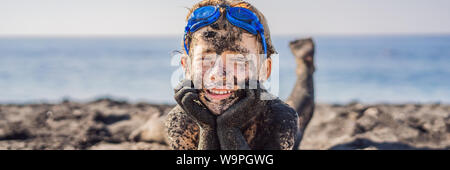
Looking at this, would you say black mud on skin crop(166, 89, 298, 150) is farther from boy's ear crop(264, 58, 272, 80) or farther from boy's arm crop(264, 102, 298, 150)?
boy's ear crop(264, 58, 272, 80)

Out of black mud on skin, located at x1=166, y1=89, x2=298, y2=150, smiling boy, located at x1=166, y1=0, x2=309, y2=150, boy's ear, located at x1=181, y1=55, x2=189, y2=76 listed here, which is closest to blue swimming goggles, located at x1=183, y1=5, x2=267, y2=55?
smiling boy, located at x1=166, y1=0, x2=309, y2=150

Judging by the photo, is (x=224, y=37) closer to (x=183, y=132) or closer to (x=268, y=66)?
(x=268, y=66)

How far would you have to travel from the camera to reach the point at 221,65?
2.12m

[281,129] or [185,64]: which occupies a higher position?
[185,64]

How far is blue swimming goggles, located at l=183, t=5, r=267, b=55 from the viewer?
85.7 inches

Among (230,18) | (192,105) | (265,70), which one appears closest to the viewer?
(192,105)

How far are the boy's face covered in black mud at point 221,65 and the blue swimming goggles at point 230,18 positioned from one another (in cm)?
3

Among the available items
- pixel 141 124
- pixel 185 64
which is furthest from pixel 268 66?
pixel 141 124

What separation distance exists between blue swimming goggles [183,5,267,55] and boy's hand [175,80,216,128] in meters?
0.38

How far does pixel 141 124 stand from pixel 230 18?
117 inches

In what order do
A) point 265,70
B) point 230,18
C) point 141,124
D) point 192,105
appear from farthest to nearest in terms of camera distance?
point 141,124 < point 265,70 < point 230,18 < point 192,105

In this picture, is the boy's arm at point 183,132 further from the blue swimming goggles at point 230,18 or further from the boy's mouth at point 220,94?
the blue swimming goggles at point 230,18

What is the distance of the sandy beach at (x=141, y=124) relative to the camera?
3.91 meters
